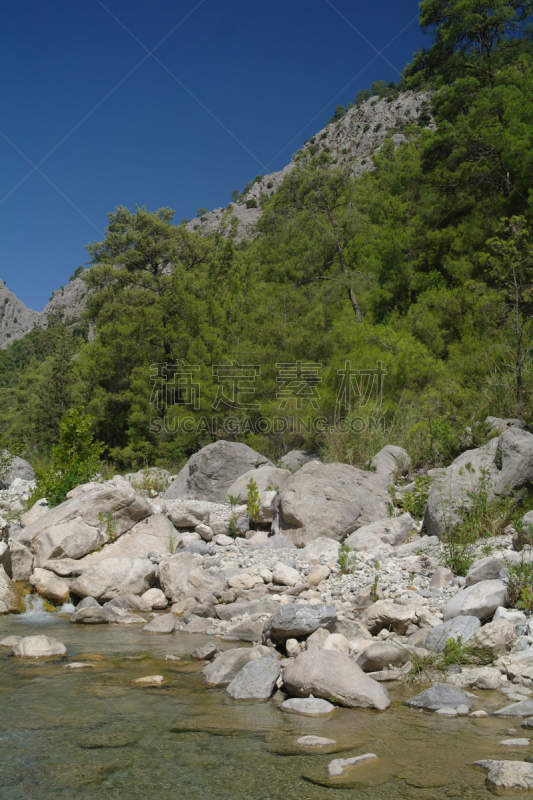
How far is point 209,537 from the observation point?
353 inches

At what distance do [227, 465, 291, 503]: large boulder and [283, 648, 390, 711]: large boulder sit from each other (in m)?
5.73

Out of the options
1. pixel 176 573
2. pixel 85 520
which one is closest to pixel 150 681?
pixel 176 573

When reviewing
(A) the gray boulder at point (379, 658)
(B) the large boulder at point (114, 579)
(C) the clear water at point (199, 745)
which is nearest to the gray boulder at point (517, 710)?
(C) the clear water at point (199, 745)

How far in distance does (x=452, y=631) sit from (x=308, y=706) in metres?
1.45

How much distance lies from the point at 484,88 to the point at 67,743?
771 inches

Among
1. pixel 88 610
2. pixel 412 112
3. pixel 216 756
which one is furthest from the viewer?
pixel 412 112

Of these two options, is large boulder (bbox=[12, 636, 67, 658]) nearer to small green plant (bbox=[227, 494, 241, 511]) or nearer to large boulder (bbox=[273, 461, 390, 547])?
large boulder (bbox=[273, 461, 390, 547])

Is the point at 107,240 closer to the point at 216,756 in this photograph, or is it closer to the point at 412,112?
the point at 216,756

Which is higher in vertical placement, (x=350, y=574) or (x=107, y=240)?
(x=107, y=240)

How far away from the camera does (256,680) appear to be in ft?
13.4

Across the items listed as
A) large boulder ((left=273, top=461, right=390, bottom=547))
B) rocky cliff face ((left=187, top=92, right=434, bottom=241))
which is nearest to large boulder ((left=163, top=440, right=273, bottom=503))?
large boulder ((left=273, top=461, right=390, bottom=547))

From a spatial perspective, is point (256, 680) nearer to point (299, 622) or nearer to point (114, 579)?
point (299, 622)

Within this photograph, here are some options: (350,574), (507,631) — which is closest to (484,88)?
(350,574)

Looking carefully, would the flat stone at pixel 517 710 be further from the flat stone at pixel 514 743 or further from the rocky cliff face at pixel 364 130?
the rocky cliff face at pixel 364 130
